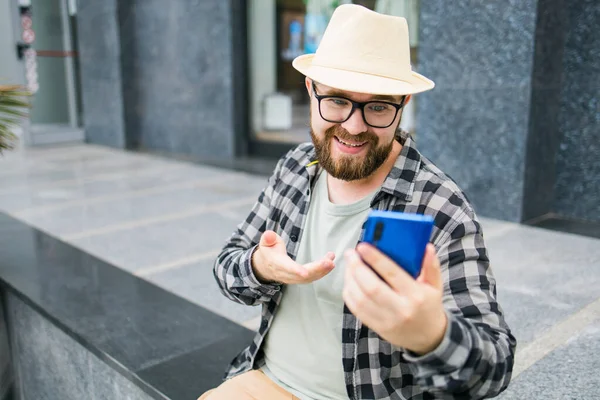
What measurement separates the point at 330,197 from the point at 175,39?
21.8ft

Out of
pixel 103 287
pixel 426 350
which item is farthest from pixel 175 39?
pixel 426 350

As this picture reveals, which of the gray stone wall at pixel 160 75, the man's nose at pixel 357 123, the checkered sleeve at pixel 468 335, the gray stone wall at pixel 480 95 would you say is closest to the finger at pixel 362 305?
the checkered sleeve at pixel 468 335

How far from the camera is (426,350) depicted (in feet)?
3.37

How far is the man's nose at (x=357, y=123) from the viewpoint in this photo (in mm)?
1434

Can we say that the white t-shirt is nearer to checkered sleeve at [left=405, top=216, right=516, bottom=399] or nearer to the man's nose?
the man's nose

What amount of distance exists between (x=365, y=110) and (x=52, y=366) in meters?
2.08

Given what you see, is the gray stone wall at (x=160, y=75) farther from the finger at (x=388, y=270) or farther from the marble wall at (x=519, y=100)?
the finger at (x=388, y=270)

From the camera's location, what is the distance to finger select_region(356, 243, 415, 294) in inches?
38.1

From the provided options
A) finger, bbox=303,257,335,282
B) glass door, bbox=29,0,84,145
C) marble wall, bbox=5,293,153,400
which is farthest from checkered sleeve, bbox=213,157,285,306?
glass door, bbox=29,0,84,145

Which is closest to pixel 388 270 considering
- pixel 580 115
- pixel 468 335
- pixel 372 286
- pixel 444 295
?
pixel 372 286

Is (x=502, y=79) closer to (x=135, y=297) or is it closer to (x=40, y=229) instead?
(x=135, y=297)

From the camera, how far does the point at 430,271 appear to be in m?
0.98

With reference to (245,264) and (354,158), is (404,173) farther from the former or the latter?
(245,264)

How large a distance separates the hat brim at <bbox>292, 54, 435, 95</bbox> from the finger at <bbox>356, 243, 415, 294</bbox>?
51cm
